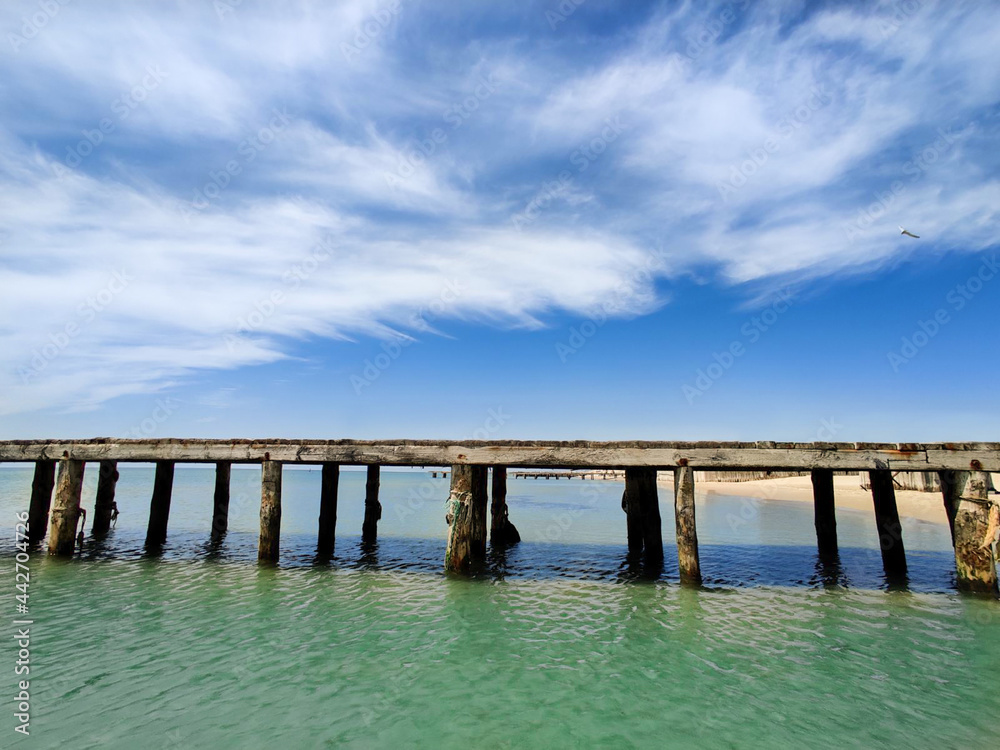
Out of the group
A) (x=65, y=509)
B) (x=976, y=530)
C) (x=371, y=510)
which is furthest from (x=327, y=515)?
(x=976, y=530)

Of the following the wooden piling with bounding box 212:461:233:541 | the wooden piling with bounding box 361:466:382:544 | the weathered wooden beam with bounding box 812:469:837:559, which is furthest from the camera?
the wooden piling with bounding box 212:461:233:541

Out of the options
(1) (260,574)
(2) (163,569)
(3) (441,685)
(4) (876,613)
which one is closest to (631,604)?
(4) (876,613)

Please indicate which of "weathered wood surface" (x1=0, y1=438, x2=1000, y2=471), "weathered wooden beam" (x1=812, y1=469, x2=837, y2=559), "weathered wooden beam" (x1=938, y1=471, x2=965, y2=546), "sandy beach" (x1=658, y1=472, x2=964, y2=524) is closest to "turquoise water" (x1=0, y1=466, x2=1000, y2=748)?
"weathered wooden beam" (x1=938, y1=471, x2=965, y2=546)

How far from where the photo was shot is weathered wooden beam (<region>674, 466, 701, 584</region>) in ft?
36.8

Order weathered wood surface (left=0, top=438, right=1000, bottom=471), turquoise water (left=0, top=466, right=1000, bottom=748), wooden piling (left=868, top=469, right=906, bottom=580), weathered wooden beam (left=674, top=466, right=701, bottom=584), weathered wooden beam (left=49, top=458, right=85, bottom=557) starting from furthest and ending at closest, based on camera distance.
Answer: weathered wooden beam (left=49, top=458, right=85, bottom=557) < wooden piling (left=868, top=469, right=906, bottom=580) < weathered wooden beam (left=674, top=466, right=701, bottom=584) < weathered wood surface (left=0, top=438, right=1000, bottom=471) < turquoise water (left=0, top=466, right=1000, bottom=748)

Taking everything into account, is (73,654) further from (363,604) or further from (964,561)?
→ (964,561)

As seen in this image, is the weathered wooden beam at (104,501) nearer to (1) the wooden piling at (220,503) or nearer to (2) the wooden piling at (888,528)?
(1) the wooden piling at (220,503)

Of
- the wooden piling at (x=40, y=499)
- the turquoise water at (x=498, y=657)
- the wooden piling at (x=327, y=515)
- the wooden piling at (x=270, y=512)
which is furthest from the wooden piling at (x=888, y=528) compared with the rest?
the wooden piling at (x=40, y=499)

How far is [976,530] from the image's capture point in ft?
34.9

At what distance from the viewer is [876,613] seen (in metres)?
10.0

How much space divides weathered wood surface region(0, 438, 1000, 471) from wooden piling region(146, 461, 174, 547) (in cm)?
362

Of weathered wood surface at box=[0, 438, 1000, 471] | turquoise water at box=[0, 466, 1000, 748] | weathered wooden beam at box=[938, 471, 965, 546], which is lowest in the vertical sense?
turquoise water at box=[0, 466, 1000, 748]

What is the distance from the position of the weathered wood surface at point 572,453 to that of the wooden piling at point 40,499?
4.69 meters

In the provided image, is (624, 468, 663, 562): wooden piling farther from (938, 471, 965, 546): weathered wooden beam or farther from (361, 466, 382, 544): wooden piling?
(361, 466, 382, 544): wooden piling
